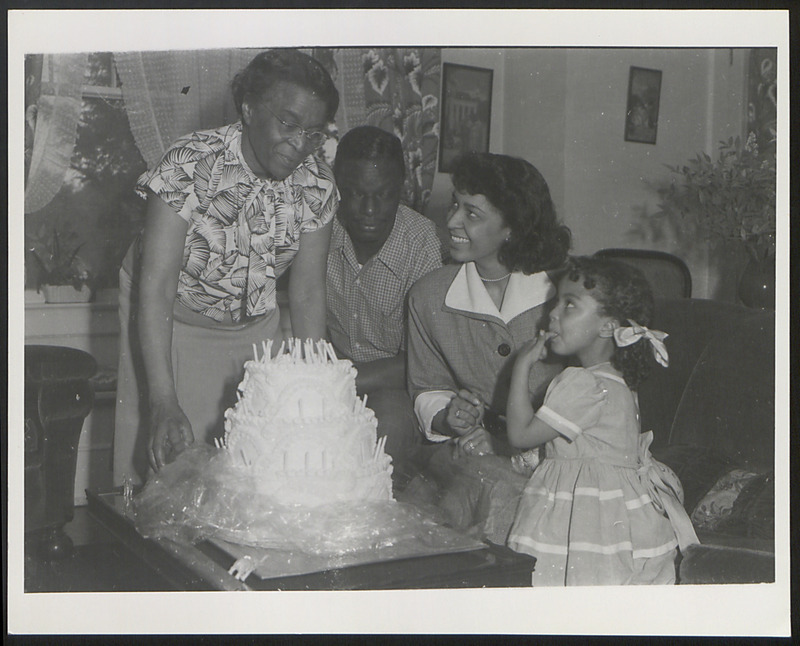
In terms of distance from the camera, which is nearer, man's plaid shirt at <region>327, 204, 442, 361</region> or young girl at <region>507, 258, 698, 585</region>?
young girl at <region>507, 258, 698, 585</region>

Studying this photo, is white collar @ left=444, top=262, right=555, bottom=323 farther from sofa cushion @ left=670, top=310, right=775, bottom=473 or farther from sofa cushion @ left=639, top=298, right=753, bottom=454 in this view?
sofa cushion @ left=670, top=310, right=775, bottom=473

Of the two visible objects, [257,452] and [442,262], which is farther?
[442,262]

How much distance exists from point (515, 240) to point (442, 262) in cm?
16

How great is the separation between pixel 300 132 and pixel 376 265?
1.02 feet

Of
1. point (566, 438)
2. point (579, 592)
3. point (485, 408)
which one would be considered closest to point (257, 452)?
point (485, 408)

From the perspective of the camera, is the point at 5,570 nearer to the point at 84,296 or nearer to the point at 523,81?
the point at 84,296

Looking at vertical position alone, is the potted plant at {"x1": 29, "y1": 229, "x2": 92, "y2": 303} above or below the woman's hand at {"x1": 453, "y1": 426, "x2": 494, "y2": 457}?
above

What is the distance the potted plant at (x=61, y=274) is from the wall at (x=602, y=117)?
2.77 feet

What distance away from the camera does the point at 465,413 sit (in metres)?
1.61

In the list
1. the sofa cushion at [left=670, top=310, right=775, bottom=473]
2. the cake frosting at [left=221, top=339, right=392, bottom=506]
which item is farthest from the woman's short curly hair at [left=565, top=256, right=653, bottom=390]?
the cake frosting at [left=221, top=339, right=392, bottom=506]

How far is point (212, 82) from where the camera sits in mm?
1586

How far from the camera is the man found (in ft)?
5.35

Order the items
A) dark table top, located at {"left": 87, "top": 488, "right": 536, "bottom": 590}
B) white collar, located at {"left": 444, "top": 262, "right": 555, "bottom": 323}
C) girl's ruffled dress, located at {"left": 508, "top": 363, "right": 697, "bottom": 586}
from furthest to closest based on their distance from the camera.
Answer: white collar, located at {"left": 444, "top": 262, "right": 555, "bottom": 323}
girl's ruffled dress, located at {"left": 508, "top": 363, "right": 697, "bottom": 586}
dark table top, located at {"left": 87, "top": 488, "right": 536, "bottom": 590}

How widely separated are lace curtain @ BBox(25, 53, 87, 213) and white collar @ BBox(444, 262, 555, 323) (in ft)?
2.70
